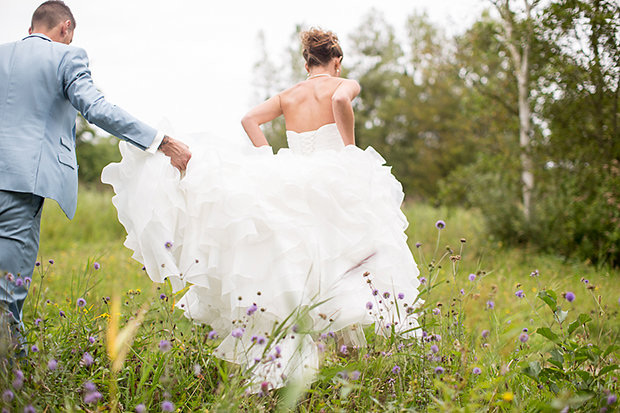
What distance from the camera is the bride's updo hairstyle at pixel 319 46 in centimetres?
341

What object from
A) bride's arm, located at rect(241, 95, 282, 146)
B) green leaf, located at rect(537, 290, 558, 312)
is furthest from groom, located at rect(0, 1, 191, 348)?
green leaf, located at rect(537, 290, 558, 312)

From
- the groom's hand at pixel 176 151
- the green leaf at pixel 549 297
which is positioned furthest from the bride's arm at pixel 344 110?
the green leaf at pixel 549 297

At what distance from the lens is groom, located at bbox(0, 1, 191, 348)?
2703 mm

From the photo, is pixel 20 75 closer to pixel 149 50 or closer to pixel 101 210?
pixel 149 50

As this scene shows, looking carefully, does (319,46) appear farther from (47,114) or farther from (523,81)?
(523,81)

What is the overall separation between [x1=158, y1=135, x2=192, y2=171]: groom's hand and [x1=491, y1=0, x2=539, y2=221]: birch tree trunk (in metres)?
6.60

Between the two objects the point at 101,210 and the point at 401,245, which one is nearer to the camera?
the point at 401,245

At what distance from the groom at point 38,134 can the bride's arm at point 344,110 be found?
1.01 metres

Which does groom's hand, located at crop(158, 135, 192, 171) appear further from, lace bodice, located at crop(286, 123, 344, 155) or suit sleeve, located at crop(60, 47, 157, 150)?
lace bodice, located at crop(286, 123, 344, 155)

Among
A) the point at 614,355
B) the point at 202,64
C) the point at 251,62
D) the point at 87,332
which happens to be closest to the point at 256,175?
the point at 87,332

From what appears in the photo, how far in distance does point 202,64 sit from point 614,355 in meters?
11.0

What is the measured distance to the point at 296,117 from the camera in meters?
3.39

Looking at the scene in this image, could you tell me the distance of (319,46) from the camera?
11.2ft

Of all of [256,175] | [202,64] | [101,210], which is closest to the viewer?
[256,175]
